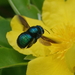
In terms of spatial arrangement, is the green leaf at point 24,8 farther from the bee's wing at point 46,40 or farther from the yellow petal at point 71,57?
the yellow petal at point 71,57

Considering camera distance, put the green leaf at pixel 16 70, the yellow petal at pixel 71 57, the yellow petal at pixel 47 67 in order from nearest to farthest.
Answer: the yellow petal at pixel 71 57, the yellow petal at pixel 47 67, the green leaf at pixel 16 70

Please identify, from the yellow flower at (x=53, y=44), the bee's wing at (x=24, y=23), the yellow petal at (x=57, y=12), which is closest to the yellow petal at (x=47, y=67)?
the yellow flower at (x=53, y=44)

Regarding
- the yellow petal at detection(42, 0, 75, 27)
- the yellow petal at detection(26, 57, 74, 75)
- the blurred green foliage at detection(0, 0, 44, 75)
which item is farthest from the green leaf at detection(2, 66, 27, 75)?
the yellow petal at detection(42, 0, 75, 27)

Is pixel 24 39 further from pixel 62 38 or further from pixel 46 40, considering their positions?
pixel 62 38

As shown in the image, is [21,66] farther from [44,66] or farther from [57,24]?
[57,24]

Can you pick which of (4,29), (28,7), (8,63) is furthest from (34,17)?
(8,63)

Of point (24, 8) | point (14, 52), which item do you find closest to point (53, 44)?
point (14, 52)
